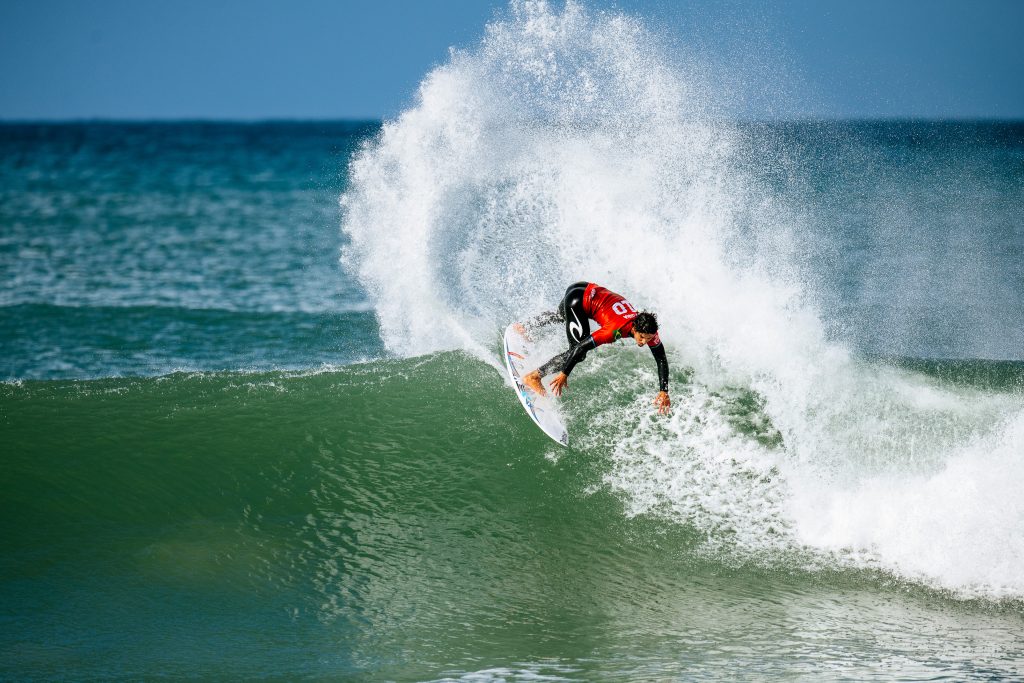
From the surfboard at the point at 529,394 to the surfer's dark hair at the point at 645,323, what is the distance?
1.13m

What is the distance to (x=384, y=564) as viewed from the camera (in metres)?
5.82

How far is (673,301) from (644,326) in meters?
2.32

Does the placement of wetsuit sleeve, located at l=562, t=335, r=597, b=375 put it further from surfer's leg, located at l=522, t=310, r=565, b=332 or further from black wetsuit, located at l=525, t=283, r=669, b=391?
surfer's leg, located at l=522, t=310, r=565, b=332

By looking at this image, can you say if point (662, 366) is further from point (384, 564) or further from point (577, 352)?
point (384, 564)

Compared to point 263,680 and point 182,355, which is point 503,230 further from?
point 263,680

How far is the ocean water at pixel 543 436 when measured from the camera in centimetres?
511

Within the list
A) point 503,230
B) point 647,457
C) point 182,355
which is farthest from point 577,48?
point 182,355

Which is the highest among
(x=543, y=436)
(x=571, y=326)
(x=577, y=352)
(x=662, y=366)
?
(x=571, y=326)

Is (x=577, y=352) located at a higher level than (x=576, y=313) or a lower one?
lower

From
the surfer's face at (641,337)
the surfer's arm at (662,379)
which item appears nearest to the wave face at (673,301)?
the surfer's arm at (662,379)

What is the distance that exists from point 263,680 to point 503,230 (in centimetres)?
607

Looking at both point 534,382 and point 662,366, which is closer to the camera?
point 662,366

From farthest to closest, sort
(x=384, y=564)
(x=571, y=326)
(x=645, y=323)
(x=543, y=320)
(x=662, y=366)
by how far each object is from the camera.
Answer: (x=543, y=320) → (x=571, y=326) → (x=662, y=366) → (x=645, y=323) → (x=384, y=564)

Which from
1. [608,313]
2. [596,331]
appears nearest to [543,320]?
[608,313]
